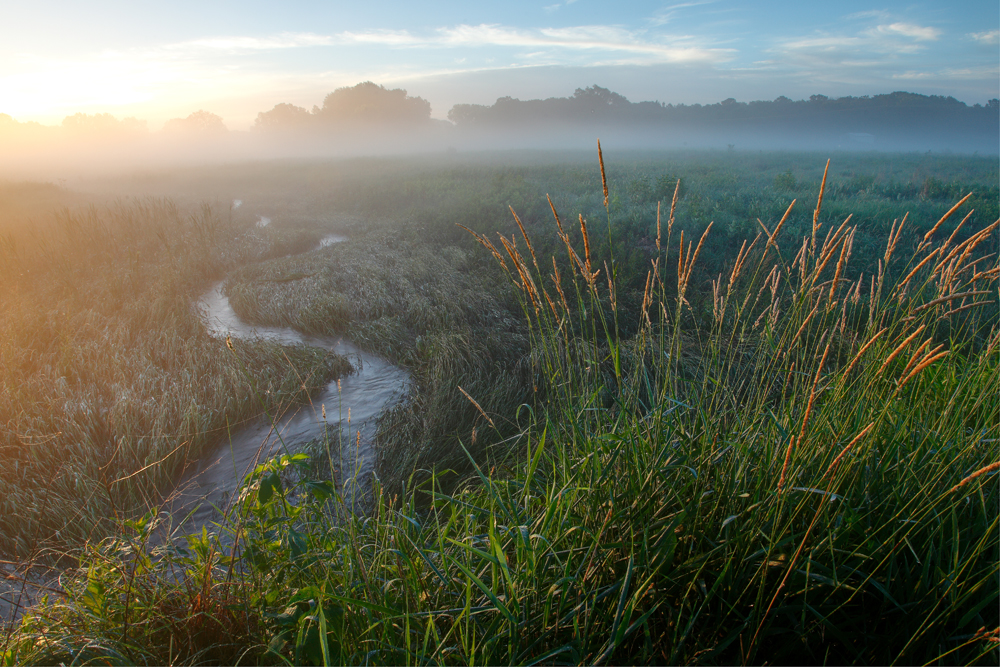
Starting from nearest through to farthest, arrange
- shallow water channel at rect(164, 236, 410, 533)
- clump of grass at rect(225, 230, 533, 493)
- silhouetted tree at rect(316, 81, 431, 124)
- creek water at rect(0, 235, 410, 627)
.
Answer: creek water at rect(0, 235, 410, 627), shallow water channel at rect(164, 236, 410, 533), clump of grass at rect(225, 230, 533, 493), silhouetted tree at rect(316, 81, 431, 124)

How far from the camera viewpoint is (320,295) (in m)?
7.18

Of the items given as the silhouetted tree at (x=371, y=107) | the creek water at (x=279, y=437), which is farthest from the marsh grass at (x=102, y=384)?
the silhouetted tree at (x=371, y=107)

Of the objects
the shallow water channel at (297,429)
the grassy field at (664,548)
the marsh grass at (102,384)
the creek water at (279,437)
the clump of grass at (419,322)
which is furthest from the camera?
the clump of grass at (419,322)

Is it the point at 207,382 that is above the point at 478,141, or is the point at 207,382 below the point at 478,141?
below

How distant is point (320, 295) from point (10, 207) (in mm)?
13060

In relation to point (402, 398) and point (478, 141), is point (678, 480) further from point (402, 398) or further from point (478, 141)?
point (478, 141)

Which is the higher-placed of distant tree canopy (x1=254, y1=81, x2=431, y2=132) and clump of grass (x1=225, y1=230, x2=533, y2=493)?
distant tree canopy (x1=254, y1=81, x2=431, y2=132)

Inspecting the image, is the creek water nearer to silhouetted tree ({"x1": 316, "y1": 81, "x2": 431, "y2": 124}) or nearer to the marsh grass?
the marsh grass

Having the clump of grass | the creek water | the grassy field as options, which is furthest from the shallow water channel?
the grassy field

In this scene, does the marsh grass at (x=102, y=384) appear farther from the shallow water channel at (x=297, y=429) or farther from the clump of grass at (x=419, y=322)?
the clump of grass at (x=419, y=322)

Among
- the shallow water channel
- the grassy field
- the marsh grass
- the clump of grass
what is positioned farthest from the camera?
the clump of grass

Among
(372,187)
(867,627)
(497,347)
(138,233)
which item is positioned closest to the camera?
(867,627)

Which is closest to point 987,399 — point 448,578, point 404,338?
point 448,578

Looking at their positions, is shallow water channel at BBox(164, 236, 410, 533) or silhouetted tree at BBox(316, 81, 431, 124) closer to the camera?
shallow water channel at BBox(164, 236, 410, 533)
